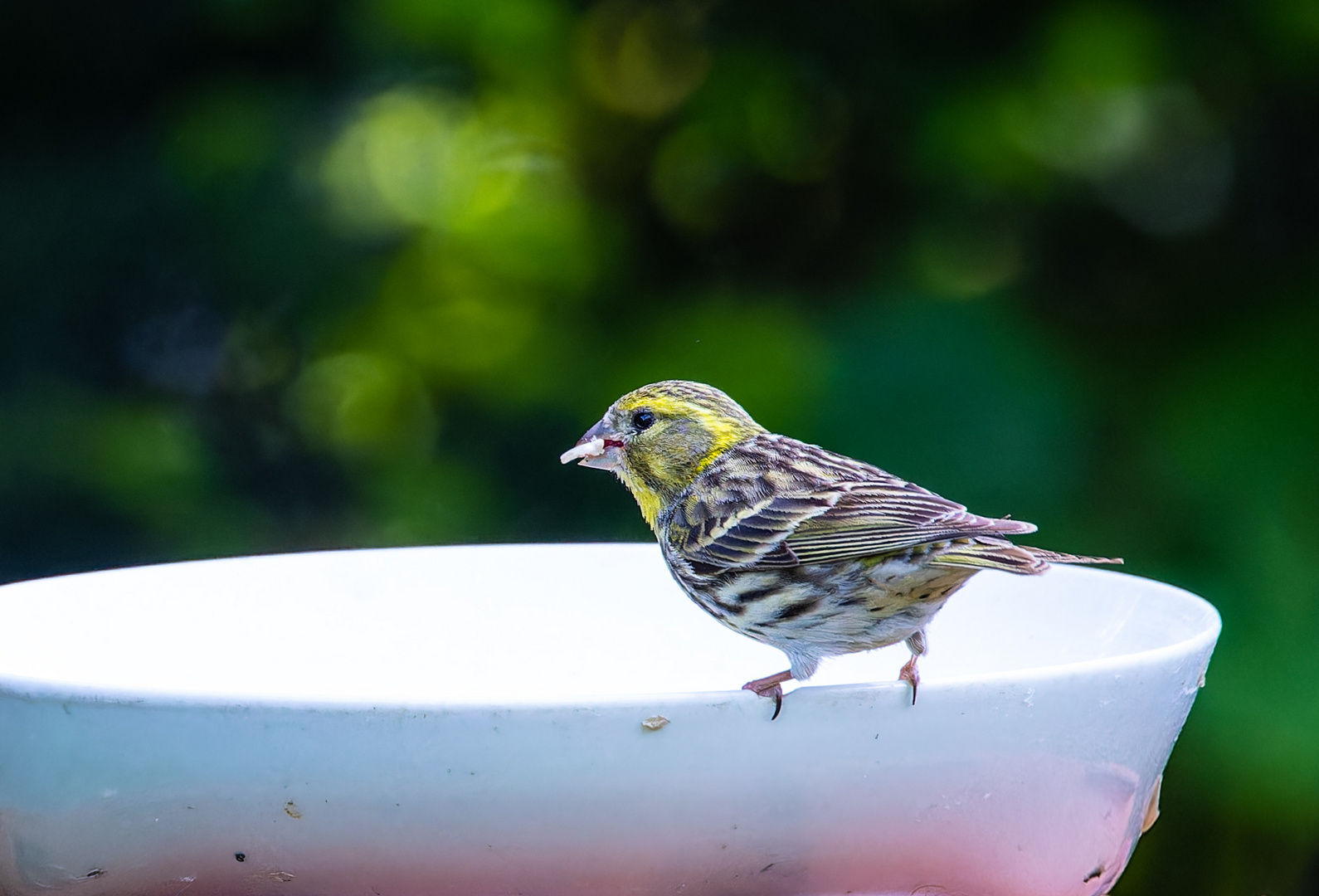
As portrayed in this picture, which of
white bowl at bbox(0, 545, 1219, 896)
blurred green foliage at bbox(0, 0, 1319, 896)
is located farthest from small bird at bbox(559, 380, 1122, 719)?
blurred green foliage at bbox(0, 0, 1319, 896)

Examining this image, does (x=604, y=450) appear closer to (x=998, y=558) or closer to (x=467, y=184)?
(x=998, y=558)

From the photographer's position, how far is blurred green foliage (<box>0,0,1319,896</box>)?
13.0 feet

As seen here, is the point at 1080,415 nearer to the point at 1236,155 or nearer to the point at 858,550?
the point at 1236,155

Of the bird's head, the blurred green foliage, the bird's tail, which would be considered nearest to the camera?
the bird's tail

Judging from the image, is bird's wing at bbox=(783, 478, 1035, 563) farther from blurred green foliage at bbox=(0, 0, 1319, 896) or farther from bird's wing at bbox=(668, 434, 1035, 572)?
blurred green foliage at bbox=(0, 0, 1319, 896)

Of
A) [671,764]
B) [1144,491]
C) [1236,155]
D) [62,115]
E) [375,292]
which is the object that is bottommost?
[1144,491]

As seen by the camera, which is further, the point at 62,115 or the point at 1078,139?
the point at 62,115

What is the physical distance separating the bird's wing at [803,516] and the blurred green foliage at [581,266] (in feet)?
4.95

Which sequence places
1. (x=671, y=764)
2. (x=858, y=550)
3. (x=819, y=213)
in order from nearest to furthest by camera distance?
(x=671, y=764) → (x=858, y=550) → (x=819, y=213)

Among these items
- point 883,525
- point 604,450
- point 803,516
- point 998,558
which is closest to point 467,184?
point 604,450

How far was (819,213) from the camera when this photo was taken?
177 inches

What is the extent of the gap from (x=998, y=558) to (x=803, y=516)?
350 millimetres

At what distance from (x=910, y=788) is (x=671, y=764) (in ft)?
0.82

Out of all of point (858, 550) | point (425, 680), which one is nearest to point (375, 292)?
point (425, 680)
